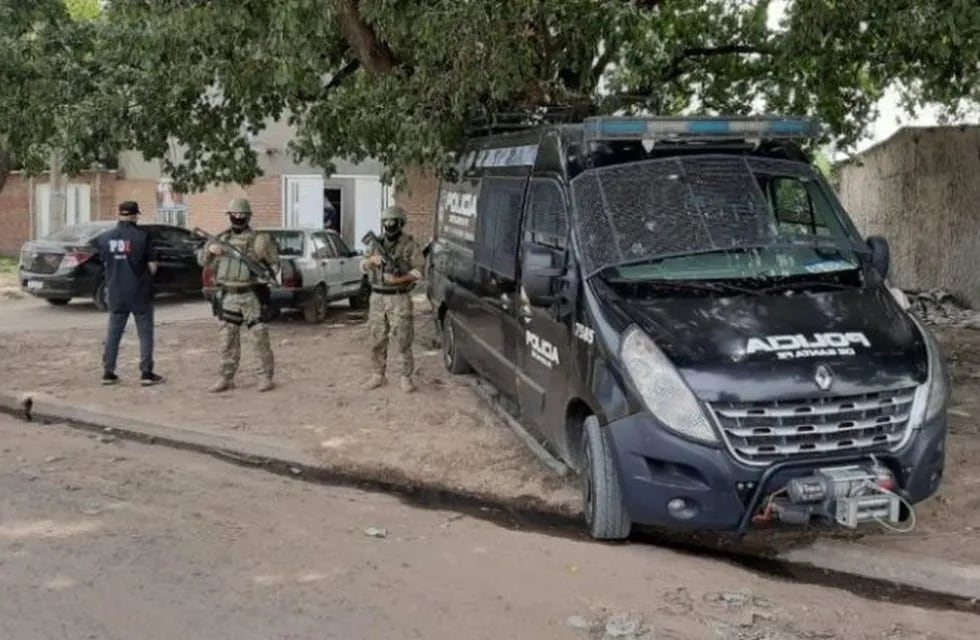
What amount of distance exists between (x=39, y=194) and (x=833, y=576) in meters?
26.6

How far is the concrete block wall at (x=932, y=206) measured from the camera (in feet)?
50.9

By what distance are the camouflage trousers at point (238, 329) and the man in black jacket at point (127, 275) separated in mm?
892

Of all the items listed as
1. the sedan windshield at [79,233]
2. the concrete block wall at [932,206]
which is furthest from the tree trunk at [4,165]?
the concrete block wall at [932,206]

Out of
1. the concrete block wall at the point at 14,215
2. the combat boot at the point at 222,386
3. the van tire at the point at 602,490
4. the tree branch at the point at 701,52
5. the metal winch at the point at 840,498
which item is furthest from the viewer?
the concrete block wall at the point at 14,215

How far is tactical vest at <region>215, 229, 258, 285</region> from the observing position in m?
9.22

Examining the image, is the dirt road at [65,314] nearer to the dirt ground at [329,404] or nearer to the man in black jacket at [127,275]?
the dirt ground at [329,404]

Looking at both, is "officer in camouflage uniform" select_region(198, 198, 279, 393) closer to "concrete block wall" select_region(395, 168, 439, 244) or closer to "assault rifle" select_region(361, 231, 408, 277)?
"assault rifle" select_region(361, 231, 408, 277)

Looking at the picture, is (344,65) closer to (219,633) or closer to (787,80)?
(787,80)

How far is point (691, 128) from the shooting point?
594 centimetres

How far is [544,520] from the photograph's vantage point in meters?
6.16

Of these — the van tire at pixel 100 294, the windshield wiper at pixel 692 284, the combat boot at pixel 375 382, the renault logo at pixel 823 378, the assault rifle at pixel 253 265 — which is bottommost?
the combat boot at pixel 375 382

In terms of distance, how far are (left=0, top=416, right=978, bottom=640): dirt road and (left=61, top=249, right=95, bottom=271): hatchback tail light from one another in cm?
1051

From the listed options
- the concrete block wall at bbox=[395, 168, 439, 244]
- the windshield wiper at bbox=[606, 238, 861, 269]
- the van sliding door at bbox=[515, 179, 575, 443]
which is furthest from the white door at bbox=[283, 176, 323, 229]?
the windshield wiper at bbox=[606, 238, 861, 269]

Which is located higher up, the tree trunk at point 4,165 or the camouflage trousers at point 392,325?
the tree trunk at point 4,165
